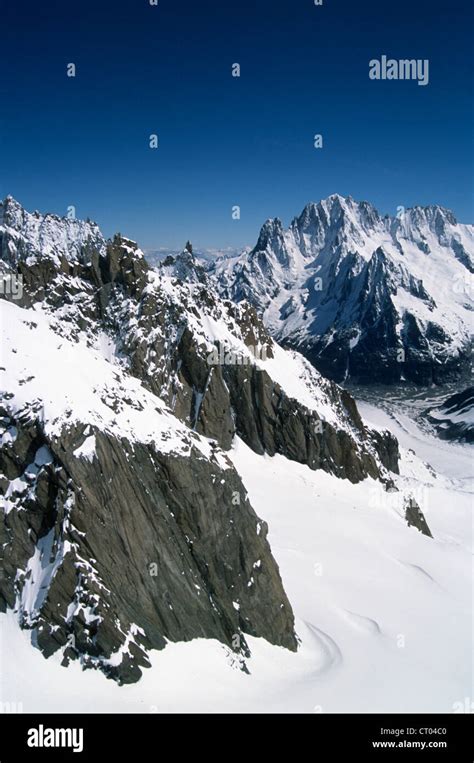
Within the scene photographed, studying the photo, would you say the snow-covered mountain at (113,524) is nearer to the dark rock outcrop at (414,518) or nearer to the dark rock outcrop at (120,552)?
the dark rock outcrop at (120,552)

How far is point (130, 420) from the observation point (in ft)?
112

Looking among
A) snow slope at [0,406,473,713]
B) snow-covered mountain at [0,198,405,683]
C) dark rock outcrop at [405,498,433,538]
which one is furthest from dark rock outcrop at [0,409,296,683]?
dark rock outcrop at [405,498,433,538]

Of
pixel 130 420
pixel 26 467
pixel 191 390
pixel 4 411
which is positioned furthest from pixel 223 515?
pixel 191 390

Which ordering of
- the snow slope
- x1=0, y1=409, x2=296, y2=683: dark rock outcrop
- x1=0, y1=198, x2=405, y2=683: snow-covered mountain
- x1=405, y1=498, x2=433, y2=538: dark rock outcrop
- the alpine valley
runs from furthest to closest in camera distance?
x1=405, y1=498, x2=433, y2=538: dark rock outcrop → x1=0, y1=198, x2=405, y2=683: snow-covered mountain → x1=0, y1=409, x2=296, y2=683: dark rock outcrop → the alpine valley → the snow slope

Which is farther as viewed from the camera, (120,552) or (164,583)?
(164,583)

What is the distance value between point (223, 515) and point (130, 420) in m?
9.20

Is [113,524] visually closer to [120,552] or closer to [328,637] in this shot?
[120,552]

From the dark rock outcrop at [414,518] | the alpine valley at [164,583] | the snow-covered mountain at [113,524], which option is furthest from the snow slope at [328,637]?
the dark rock outcrop at [414,518]

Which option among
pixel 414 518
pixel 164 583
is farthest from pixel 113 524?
pixel 414 518

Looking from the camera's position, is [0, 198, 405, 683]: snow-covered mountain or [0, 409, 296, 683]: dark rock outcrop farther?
[0, 198, 405, 683]: snow-covered mountain

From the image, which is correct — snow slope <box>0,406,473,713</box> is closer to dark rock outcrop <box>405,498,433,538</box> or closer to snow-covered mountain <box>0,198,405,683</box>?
snow-covered mountain <box>0,198,405,683</box>

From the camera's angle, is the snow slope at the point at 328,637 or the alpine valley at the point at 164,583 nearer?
the snow slope at the point at 328,637

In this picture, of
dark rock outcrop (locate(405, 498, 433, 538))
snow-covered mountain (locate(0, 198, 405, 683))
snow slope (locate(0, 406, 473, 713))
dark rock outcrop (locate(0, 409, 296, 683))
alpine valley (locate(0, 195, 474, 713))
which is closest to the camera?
snow slope (locate(0, 406, 473, 713))

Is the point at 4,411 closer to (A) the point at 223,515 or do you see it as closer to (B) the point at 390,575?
(A) the point at 223,515
